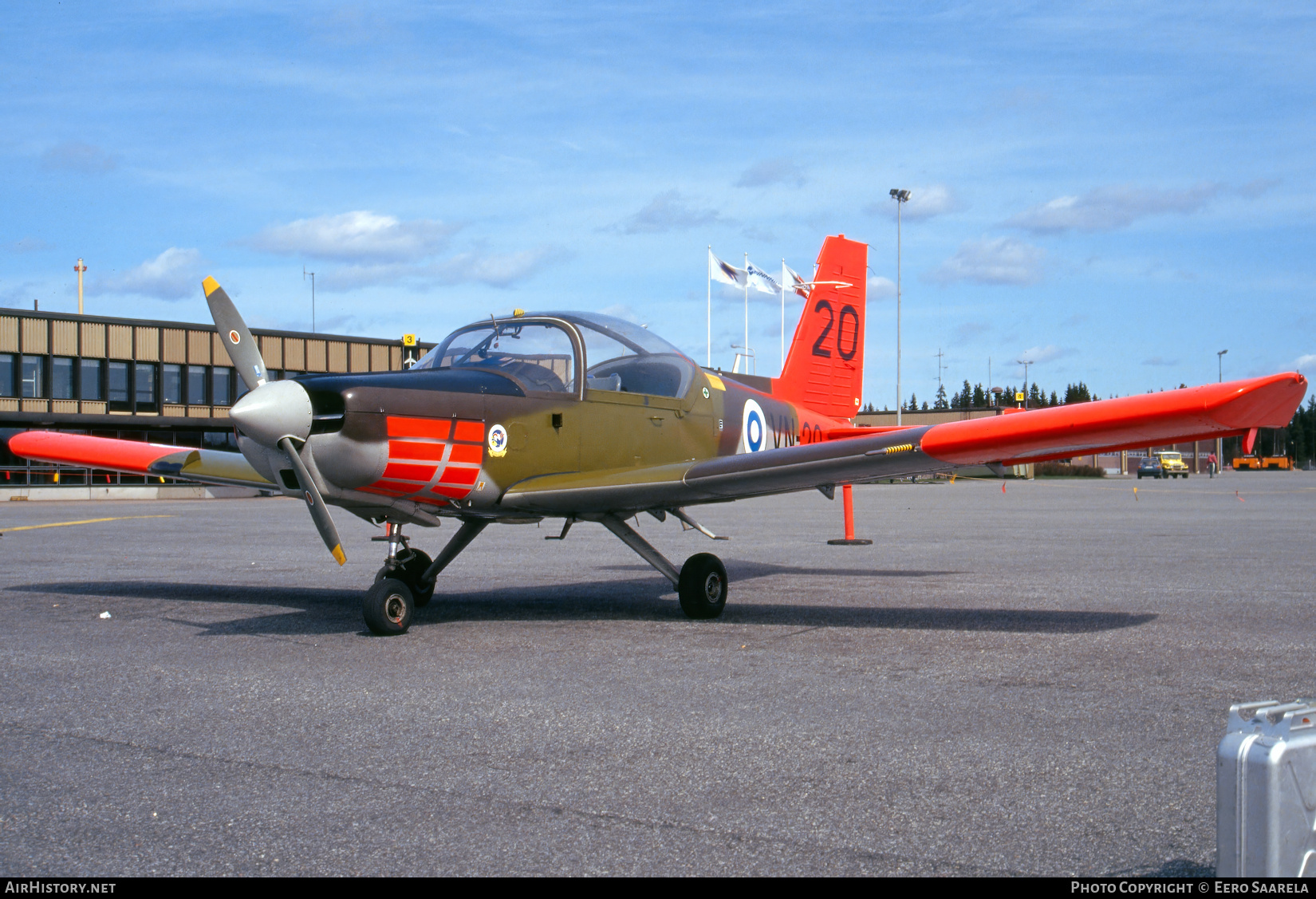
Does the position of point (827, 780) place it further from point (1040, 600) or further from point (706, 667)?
point (1040, 600)

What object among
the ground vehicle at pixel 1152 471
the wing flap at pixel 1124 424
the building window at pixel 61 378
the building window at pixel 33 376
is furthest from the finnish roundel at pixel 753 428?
the ground vehicle at pixel 1152 471

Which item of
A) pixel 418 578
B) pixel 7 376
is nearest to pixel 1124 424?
pixel 418 578

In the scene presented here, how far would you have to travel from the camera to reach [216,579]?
1127 cm

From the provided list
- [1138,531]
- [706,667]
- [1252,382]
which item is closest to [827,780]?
[706,667]

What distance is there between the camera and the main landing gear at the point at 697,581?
27.4 feet

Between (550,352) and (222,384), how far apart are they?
46.2m

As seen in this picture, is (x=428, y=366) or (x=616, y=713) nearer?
(x=616, y=713)

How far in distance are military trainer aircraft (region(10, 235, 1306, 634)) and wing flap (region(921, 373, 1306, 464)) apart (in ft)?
0.04

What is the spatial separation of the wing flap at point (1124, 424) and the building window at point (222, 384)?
47.9m

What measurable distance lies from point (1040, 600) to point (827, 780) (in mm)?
5798

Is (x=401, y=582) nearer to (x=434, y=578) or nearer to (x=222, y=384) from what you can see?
(x=434, y=578)

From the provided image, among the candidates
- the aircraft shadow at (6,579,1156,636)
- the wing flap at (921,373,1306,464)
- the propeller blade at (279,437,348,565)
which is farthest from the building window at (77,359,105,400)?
the wing flap at (921,373,1306,464)

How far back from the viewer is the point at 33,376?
1761 inches

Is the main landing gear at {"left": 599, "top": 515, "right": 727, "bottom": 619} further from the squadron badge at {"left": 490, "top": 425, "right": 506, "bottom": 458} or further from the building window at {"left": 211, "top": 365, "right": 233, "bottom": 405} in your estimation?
the building window at {"left": 211, "top": 365, "right": 233, "bottom": 405}
